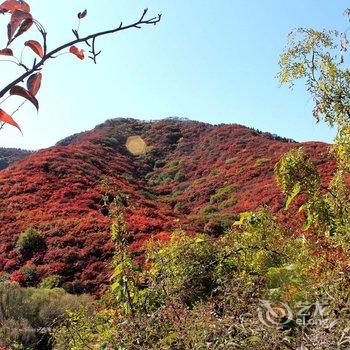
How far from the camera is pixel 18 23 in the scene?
1.09 meters

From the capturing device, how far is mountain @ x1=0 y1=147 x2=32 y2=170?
66037 mm

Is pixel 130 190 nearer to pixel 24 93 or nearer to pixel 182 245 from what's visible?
pixel 182 245

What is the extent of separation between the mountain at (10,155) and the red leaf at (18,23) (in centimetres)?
6727

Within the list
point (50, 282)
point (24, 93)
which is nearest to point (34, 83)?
point (24, 93)

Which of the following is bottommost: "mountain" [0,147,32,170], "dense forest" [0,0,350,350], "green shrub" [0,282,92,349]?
"green shrub" [0,282,92,349]

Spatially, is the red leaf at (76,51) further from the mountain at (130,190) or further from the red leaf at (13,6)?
the mountain at (130,190)

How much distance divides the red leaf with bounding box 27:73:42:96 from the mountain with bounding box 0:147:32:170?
67259 millimetres

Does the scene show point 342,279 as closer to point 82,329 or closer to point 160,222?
point 82,329

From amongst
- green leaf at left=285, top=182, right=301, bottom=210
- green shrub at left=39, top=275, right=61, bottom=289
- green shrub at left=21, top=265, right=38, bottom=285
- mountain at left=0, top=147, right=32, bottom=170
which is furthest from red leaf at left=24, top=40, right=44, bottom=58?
mountain at left=0, top=147, right=32, bottom=170

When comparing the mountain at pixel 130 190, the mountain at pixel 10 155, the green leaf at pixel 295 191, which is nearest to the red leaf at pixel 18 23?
the mountain at pixel 130 190

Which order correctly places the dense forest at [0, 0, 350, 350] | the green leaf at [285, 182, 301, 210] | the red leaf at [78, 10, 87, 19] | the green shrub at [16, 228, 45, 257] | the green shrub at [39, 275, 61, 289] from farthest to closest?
the green shrub at [16, 228, 45, 257], the green shrub at [39, 275, 61, 289], the green leaf at [285, 182, 301, 210], the dense forest at [0, 0, 350, 350], the red leaf at [78, 10, 87, 19]

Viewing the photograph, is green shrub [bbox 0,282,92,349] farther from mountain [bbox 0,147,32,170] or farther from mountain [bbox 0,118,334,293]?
mountain [bbox 0,147,32,170]

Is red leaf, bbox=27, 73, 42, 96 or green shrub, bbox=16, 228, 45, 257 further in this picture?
green shrub, bbox=16, 228, 45, 257

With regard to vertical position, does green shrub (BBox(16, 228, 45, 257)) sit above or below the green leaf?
below
